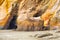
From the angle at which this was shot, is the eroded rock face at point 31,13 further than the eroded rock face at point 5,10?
No

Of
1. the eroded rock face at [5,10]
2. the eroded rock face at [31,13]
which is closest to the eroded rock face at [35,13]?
the eroded rock face at [31,13]

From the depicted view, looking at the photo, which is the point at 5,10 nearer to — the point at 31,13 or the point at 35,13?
the point at 31,13

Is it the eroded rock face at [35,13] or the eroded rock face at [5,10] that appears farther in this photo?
the eroded rock face at [5,10]

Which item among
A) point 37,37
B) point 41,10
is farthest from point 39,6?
point 37,37

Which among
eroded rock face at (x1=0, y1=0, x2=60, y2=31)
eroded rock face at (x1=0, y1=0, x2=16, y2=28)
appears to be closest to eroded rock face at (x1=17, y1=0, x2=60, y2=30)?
eroded rock face at (x1=0, y1=0, x2=60, y2=31)

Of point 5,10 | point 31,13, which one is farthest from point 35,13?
point 5,10

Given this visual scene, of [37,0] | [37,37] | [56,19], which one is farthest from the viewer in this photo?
[37,0]

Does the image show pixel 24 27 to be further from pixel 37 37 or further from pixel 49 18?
pixel 37 37

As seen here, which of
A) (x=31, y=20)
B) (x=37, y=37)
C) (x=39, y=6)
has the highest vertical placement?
(x=39, y=6)

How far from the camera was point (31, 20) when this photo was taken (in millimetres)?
5285

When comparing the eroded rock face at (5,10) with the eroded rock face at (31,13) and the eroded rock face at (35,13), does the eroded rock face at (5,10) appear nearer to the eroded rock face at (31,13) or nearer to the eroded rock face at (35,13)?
the eroded rock face at (31,13)

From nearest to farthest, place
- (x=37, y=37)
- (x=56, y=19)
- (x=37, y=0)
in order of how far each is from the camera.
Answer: (x=37, y=37) → (x=56, y=19) → (x=37, y=0)

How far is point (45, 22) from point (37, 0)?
0.68 m

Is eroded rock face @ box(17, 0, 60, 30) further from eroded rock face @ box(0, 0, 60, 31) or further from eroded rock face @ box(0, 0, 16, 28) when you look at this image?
eroded rock face @ box(0, 0, 16, 28)
